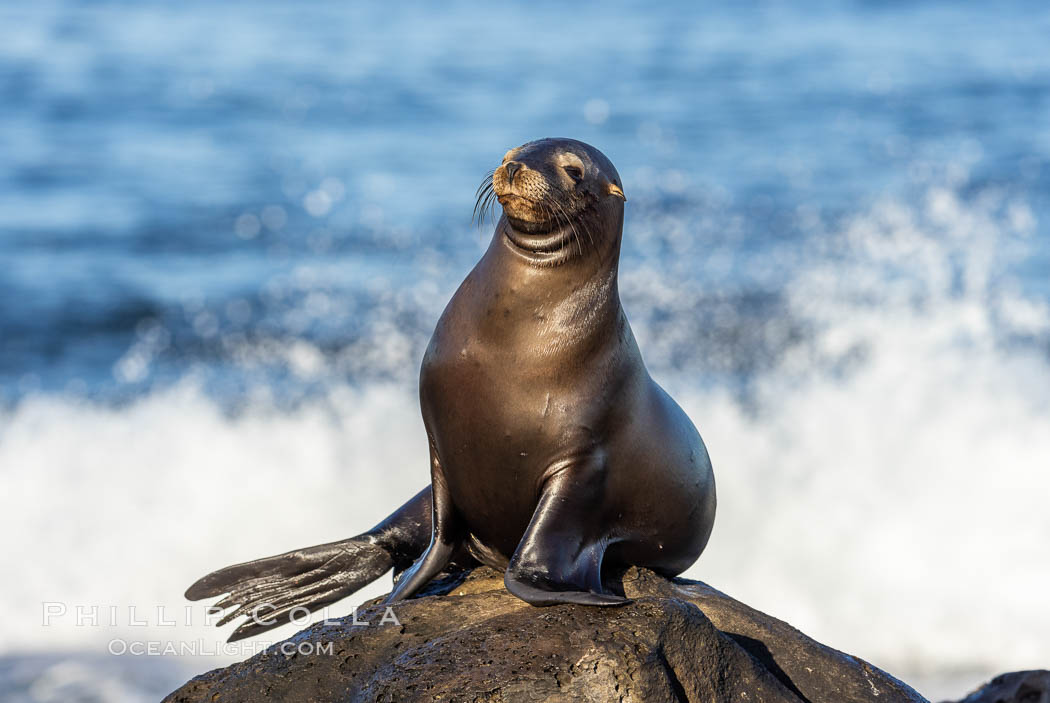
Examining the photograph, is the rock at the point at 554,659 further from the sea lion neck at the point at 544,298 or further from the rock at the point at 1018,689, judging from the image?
the sea lion neck at the point at 544,298

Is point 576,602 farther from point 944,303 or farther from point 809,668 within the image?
point 944,303

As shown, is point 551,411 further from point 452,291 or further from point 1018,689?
point 452,291

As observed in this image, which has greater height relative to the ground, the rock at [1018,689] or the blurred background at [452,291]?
the blurred background at [452,291]

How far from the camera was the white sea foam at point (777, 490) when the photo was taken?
11.0 meters

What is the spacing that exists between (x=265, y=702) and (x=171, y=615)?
6544 millimetres

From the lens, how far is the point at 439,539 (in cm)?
542

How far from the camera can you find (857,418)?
14.2 metres

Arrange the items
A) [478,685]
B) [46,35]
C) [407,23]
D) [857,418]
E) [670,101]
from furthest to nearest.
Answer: [407,23]
[46,35]
[670,101]
[857,418]
[478,685]

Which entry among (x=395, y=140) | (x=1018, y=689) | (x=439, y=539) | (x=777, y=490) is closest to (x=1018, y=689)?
(x=1018, y=689)

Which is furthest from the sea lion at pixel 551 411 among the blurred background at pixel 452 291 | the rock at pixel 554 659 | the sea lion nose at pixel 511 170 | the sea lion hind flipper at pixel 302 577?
the blurred background at pixel 452 291

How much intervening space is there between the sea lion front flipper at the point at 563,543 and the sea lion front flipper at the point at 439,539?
58cm

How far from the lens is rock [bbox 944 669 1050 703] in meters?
5.00

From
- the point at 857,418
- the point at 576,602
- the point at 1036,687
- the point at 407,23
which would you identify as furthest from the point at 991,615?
the point at 407,23

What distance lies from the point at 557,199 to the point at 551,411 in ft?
2.62
